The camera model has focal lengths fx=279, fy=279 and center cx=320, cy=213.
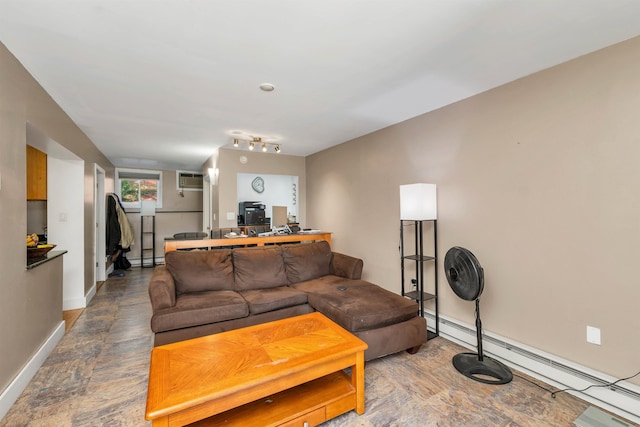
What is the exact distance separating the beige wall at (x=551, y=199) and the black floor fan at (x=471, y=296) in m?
0.30

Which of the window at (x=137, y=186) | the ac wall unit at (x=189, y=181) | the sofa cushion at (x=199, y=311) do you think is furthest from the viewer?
the ac wall unit at (x=189, y=181)

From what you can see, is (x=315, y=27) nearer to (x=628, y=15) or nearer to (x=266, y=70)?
(x=266, y=70)

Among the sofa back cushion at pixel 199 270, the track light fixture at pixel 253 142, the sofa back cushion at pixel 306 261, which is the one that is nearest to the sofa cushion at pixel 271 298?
the sofa back cushion at pixel 199 270

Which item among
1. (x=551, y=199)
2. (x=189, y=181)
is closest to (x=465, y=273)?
(x=551, y=199)

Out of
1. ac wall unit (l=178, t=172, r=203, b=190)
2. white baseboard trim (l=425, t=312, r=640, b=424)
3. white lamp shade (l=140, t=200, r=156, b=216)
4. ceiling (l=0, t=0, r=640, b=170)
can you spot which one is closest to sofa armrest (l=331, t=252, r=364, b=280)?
white baseboard trim (l=425, t=312, r=640, b=424)

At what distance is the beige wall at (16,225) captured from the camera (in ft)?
6.02

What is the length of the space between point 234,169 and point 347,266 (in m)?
2.68

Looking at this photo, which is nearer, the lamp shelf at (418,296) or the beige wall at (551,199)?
the beige wall at (551,199)

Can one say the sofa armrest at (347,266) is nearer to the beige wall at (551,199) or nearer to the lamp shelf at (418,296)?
the lamp shelf at (418,296)

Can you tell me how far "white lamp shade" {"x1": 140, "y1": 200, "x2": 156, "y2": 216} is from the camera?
632 centimetres

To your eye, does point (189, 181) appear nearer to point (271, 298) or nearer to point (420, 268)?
point (271, 298)

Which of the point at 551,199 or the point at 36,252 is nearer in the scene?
the point at 551,199

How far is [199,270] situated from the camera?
9.77 feet

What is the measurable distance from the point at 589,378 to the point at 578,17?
2317mm
